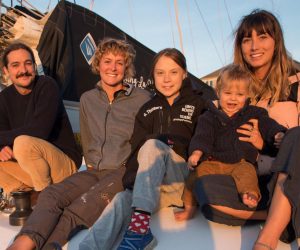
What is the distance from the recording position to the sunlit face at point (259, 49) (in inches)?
93.0

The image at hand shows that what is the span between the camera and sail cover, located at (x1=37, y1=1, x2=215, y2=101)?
13.1ft

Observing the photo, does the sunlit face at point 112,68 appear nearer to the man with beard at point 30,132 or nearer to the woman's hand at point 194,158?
the man with beard at point 30,132

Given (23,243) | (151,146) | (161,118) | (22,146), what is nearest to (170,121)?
(161,118)

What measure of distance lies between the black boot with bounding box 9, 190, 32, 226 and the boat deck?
0.59 feet

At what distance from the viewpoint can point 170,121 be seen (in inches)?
91.3

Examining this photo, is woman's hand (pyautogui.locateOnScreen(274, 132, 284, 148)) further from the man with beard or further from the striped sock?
the man with beard

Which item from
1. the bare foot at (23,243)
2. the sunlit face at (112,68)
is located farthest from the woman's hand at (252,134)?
the bare foot at (23,243)

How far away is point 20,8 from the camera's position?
5.65m

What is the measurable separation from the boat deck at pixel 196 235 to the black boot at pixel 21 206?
18cm

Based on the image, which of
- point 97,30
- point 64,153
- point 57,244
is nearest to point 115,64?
point 64,153

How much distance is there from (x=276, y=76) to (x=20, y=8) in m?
4.63

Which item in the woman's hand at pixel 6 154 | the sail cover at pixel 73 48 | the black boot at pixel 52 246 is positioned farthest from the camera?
the sail cover at pixel 73 48

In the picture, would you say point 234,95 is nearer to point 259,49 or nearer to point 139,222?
point 259,49

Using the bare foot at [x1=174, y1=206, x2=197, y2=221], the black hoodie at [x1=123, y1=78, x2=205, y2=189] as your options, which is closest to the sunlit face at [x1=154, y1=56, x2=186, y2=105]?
the black hoodie at [x1=123, y1=78, x2=205, y2=189]
